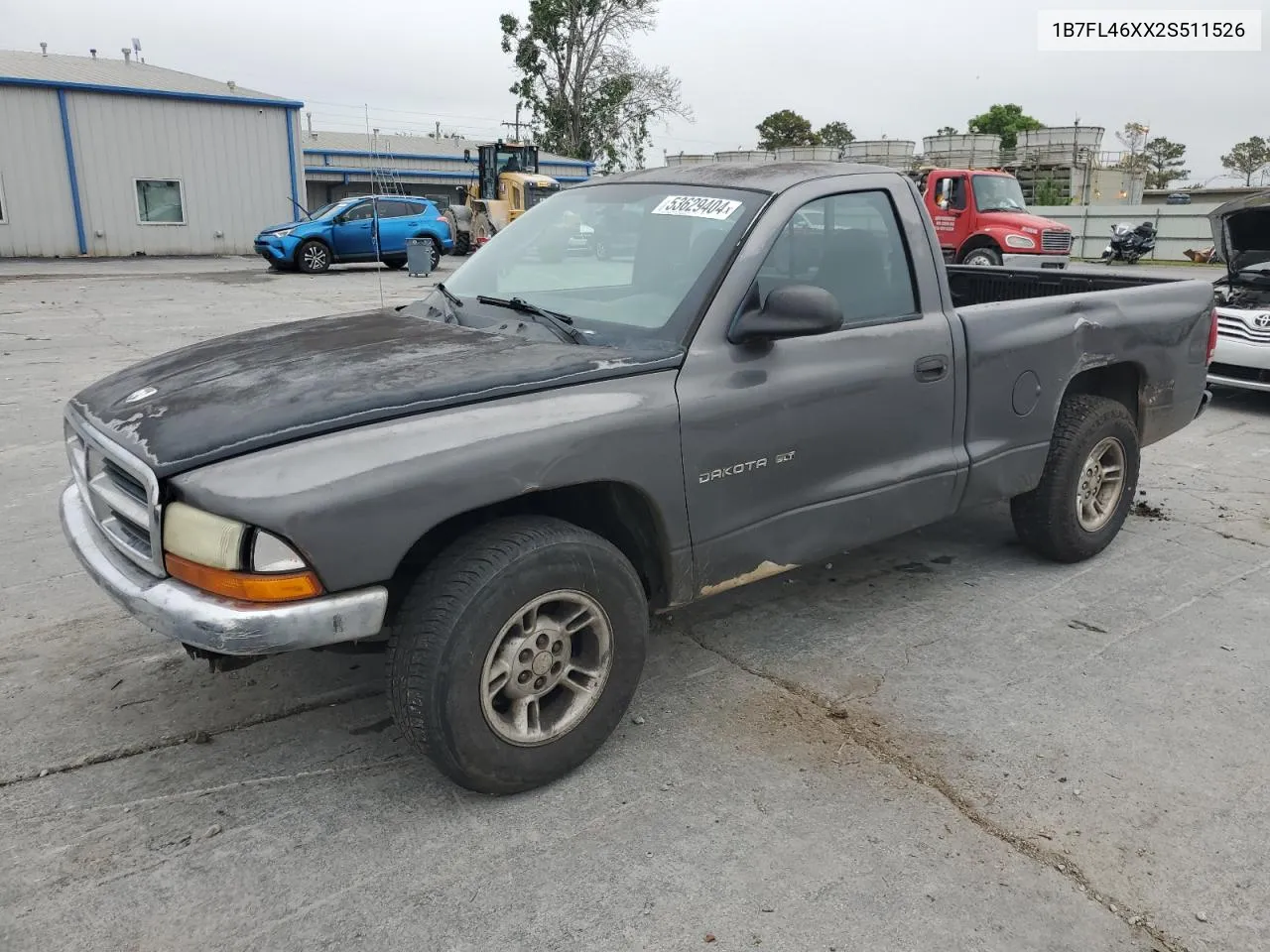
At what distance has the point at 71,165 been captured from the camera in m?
25.0

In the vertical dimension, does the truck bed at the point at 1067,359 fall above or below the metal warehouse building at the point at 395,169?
below

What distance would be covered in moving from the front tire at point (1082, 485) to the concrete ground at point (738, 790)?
0.69 feet

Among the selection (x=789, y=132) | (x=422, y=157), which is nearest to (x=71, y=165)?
(x=422, y=157)

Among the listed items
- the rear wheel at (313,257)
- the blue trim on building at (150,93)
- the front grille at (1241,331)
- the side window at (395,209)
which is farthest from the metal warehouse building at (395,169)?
the front grille at (1241,331)

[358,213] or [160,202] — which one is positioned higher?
[160,202]

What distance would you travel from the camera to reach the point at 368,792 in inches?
112

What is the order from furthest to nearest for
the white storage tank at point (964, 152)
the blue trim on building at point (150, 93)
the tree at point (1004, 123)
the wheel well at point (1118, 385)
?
1. the tree at point (1004, 123)
2. the white storage tank at point (964, 152)
3. the blue trim on building at point (150, 93)
4. the wheel well at point (1118, 385)

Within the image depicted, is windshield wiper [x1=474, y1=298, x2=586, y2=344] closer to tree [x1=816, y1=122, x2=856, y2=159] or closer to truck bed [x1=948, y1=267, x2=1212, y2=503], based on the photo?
truck bed [x1=948, y1=267, x2=1212, y2=503]

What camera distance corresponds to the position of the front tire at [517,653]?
2553mm

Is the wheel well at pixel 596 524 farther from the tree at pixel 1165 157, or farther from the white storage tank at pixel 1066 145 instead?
the tree at pixel 1165 157

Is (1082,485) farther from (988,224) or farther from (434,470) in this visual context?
(988,224)

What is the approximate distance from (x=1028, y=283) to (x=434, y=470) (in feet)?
13.2

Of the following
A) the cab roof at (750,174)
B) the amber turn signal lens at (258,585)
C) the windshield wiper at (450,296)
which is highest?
the cab roof at (750,174)

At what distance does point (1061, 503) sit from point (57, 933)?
399cm
